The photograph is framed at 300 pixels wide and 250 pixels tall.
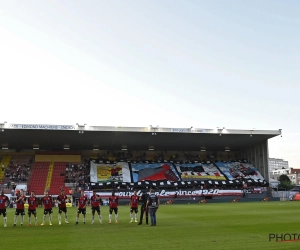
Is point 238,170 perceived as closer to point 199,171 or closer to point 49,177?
point 199,171

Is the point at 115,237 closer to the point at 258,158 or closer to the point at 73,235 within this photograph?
the point at 73,235

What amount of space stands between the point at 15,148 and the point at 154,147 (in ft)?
77.0

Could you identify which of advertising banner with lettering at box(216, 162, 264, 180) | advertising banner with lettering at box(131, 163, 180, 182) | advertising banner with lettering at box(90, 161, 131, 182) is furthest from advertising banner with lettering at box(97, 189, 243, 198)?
advertising banner with lettering at box(216, 162, 264, 180)

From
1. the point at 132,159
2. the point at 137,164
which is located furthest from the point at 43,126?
the point at 132,159

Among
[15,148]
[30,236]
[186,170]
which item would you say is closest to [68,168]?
[15,148]

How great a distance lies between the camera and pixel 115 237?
14.4 metres

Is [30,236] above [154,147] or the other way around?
the other way around

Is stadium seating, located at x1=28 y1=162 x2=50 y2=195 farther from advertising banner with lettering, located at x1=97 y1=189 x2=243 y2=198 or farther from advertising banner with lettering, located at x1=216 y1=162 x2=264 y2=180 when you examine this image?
advertising banner with lettering, located at x1=216 y1=162 x2=264 y2=180

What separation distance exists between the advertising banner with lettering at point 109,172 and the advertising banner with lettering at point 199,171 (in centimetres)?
898

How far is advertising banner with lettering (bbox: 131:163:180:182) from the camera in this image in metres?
58.4

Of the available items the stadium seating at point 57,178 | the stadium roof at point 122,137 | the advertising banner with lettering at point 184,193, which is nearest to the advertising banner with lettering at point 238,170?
the stadium roof at point 122,137

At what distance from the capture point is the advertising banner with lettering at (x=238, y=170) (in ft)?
200

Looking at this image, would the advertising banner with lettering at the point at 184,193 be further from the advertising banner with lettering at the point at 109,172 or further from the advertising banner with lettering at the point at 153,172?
the advertising banner with lettering at the point at 153,172

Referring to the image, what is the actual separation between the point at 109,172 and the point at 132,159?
7.36 m
